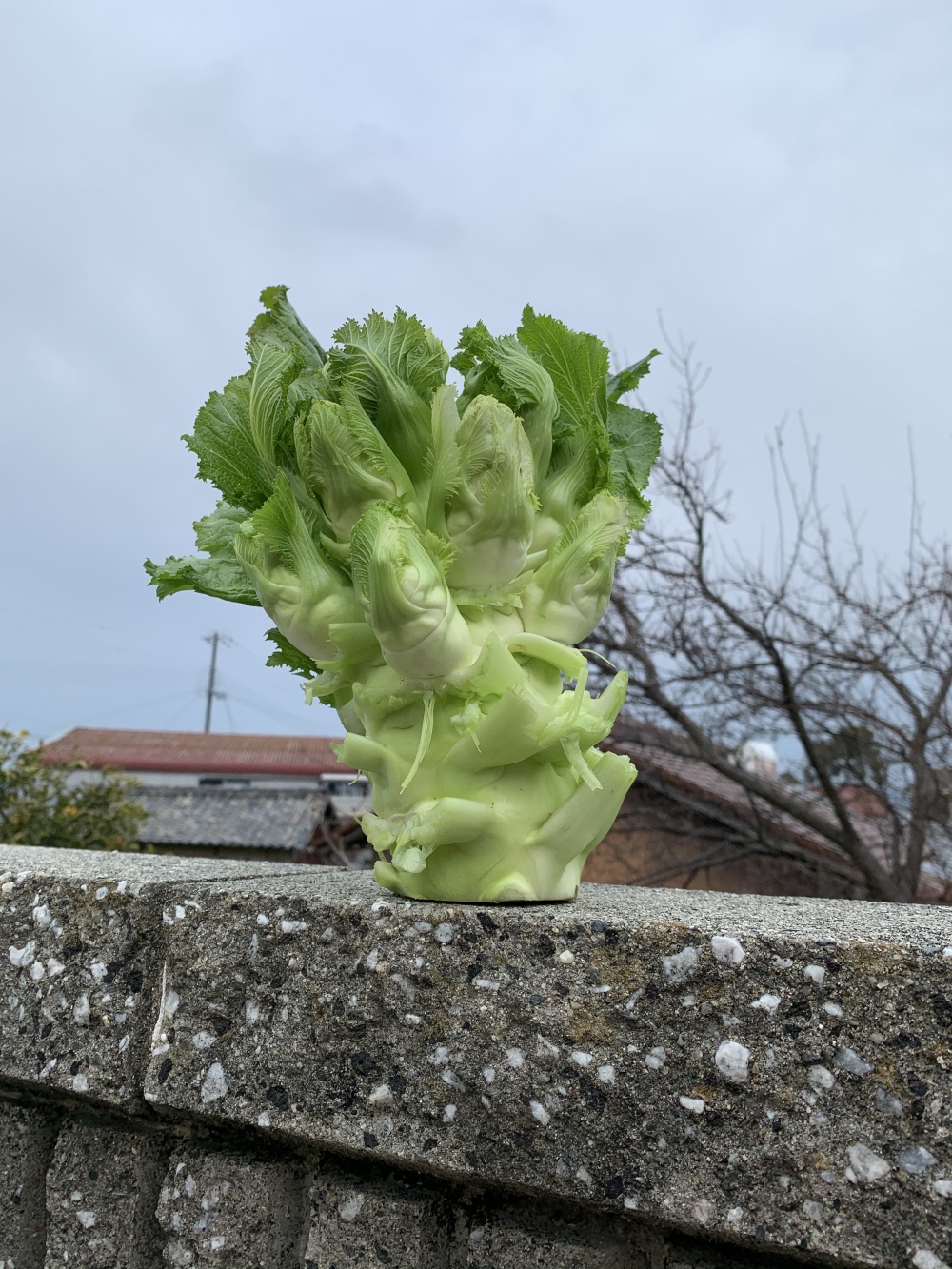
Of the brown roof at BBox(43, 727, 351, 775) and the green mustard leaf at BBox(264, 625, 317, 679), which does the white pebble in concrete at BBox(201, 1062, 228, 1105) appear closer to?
the green mustard leaf at BBox(264, 625, 317, 679)

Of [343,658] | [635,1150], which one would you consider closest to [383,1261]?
[635,1150]

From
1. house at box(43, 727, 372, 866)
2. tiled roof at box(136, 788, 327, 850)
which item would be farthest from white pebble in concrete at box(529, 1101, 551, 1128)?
tiled roof at box(136, 788, 327, 850)

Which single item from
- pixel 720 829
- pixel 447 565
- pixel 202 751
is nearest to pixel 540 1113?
pixel 447 565

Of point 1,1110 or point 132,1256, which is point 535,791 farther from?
point 1,1110

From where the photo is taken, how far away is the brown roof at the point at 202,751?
84.5 ft

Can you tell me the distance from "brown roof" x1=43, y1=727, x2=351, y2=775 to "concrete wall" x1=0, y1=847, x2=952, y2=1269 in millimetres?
22663

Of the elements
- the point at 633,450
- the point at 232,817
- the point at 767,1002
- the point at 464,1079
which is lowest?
the point at 464,1079

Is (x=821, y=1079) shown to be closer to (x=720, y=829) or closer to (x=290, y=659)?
(x=290, y=659)

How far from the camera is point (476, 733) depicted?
139cm

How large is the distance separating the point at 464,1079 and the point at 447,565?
741 millimetres

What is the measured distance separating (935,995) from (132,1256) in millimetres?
1336

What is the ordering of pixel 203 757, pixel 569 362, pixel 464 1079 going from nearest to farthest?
pixel 464 1079 → pixel 569 362 → pixel 203 757

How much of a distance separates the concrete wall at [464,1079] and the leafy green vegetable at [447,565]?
15 cm

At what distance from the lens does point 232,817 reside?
17578mm
